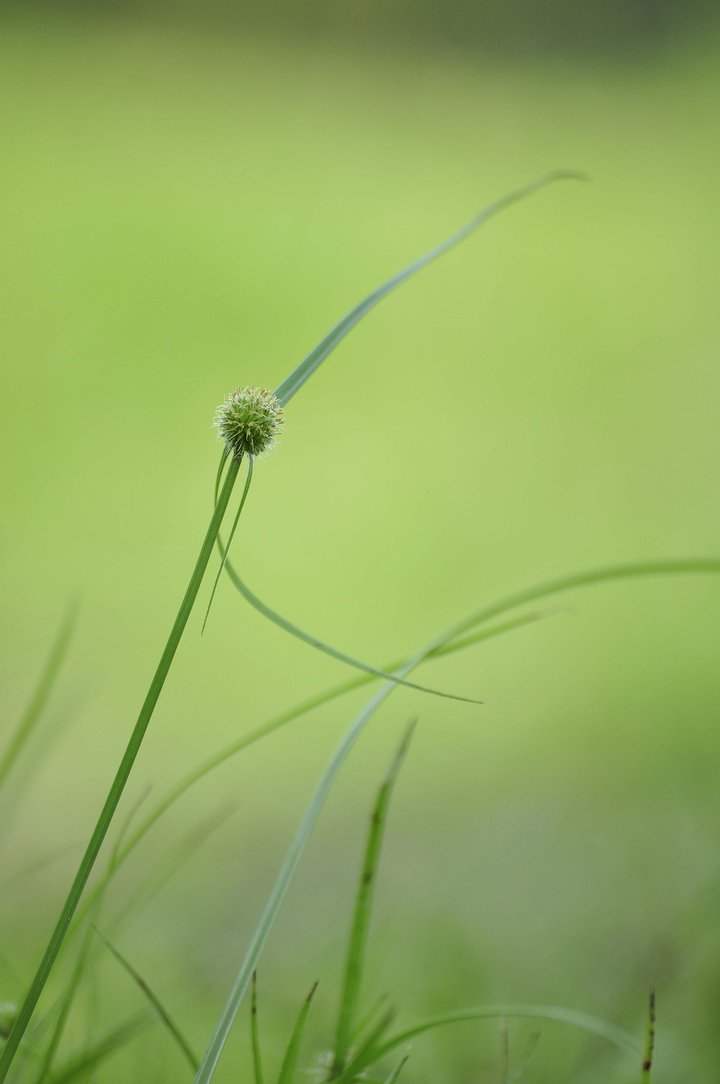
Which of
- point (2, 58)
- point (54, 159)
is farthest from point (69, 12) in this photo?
point (54, 159)

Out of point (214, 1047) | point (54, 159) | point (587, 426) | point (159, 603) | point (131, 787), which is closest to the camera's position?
point (214, 1047)

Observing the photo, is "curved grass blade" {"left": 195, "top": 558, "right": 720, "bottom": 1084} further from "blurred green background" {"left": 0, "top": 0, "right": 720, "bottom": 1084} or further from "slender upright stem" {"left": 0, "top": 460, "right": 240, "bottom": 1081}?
"blurred green background" {"left": 0, "top": 0, "right": 720, "bottom": 1084}

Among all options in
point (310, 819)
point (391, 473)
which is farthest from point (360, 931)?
point (391, 473)

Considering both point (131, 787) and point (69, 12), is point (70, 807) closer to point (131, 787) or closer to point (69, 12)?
point (131, 787)

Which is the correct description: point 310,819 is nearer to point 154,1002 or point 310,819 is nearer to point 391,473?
point 154,1002

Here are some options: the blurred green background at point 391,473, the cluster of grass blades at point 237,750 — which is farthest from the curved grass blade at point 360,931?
the blurred green background at point 391,473
